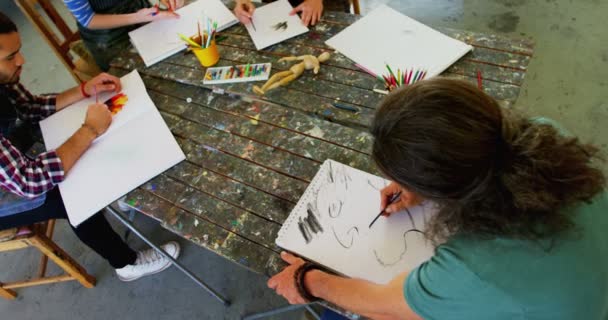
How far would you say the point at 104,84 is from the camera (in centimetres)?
132

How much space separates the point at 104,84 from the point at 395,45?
3.28 feet

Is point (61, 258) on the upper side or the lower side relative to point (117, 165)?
lower

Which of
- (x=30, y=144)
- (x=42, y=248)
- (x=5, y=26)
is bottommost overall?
(x=42, y=248)

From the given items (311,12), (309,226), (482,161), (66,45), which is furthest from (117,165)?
(66,45)

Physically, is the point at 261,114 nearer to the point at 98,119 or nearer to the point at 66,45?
the point at 98,119

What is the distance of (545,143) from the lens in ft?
1.94

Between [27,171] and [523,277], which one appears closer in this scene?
[523,277]

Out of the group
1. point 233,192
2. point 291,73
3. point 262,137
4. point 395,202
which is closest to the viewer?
point 395,202

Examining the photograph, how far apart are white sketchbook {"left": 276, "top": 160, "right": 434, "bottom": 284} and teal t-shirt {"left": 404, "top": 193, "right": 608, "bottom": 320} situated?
19 centimetres

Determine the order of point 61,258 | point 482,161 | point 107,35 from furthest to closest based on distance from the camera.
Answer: point 107,35, point 61,258, point 482,161

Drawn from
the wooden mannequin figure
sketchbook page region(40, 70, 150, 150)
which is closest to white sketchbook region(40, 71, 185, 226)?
sketchbook page region(40, 70, 150, 150)

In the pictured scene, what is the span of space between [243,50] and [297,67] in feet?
0.88

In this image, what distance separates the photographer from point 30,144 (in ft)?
4.41

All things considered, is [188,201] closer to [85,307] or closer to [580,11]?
[85,307]
